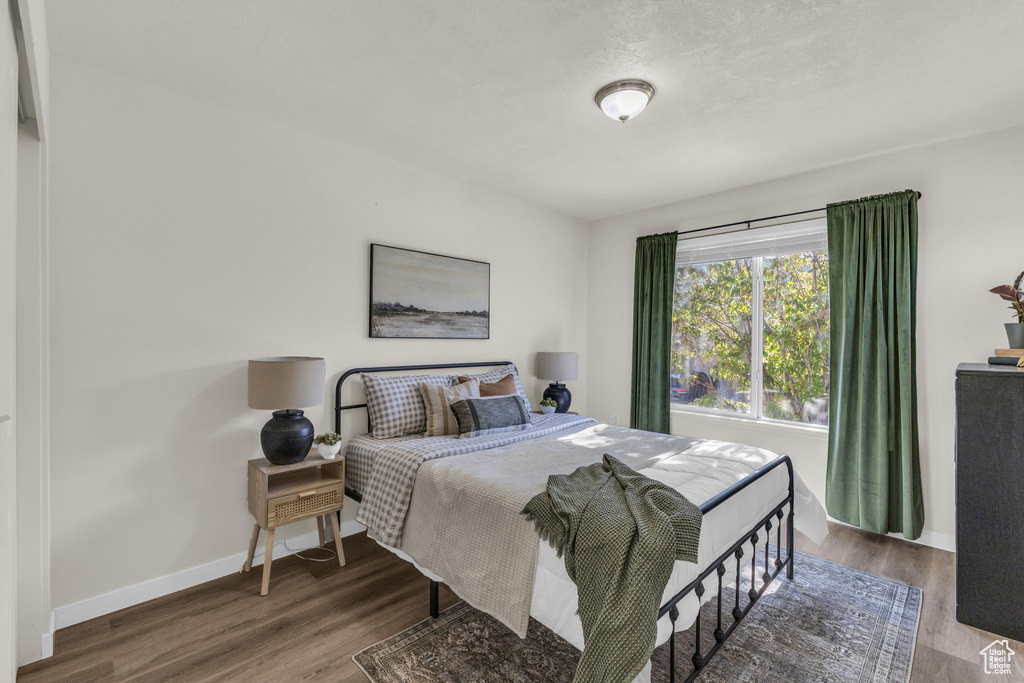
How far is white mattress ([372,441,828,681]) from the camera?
1.67 m

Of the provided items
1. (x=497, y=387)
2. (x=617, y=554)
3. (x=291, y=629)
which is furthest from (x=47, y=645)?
(x=497, y=387)

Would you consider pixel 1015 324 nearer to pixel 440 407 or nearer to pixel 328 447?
pixel 440 407

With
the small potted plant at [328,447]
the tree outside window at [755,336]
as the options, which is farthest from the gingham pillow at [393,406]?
the tree outside window at [755,336]

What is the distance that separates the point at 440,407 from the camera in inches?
125

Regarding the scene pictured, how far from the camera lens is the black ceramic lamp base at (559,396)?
14.3ft

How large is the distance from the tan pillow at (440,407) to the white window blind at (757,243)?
2562 millimetres

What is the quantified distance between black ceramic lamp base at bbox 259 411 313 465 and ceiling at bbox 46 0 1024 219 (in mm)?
1796

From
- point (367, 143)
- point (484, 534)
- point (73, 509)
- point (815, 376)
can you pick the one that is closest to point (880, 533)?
point (815, 376)

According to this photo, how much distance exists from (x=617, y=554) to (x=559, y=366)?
9.42 feet

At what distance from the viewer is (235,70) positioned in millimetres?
2352

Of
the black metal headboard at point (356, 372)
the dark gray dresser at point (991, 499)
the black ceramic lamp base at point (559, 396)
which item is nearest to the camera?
the dark gray dresser at point (991, 499)

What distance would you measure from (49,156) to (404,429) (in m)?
2.27

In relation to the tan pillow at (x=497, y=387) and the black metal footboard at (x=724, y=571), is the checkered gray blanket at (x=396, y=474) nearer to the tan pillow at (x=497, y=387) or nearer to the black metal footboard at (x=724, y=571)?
the black metal footboard at (x=724, y=571)

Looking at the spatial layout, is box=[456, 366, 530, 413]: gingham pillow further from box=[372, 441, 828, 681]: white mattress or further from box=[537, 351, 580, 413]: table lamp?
box=[372, 441, 828, 681]: white mattress
